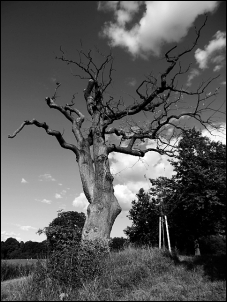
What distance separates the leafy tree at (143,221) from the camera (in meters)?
38.2

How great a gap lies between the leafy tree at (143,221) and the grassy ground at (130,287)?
31.0 m

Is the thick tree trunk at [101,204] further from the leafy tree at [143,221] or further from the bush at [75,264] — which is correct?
the leafy tree at [143,221]

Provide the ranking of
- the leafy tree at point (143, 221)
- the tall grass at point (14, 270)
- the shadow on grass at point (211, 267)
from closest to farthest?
the tall grass at point (14, 270)
the shadow on grass at point (211, 267)
the leafy tree at point (143, 221)

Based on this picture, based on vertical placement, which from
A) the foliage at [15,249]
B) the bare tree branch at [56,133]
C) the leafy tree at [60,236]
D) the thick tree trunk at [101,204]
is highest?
the bare tree branch at [56,133]

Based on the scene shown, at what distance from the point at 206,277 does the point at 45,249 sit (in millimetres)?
4852

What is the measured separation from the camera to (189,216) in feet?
75.2

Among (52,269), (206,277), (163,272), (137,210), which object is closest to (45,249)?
(52,269)

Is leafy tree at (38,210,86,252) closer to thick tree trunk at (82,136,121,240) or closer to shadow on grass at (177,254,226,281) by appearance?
thick tree trunk at (82,136,121,240)

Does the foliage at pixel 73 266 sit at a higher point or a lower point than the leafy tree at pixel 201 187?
lower

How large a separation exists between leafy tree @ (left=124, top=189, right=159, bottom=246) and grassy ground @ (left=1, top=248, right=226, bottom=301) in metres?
31.0

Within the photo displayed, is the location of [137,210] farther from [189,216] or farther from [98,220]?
[98,220]

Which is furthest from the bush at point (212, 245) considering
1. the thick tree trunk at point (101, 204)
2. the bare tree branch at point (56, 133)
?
the bare tree branch at point (56, 133)

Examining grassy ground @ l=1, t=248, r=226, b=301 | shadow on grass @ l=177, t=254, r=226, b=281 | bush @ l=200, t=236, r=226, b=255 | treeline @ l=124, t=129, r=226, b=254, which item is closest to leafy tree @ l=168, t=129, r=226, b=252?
treeline @ l=124, t=129, r=226, b=254

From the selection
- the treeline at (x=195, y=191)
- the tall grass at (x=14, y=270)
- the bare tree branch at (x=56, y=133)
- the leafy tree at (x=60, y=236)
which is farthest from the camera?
the treeline at (x=195, y=191)
